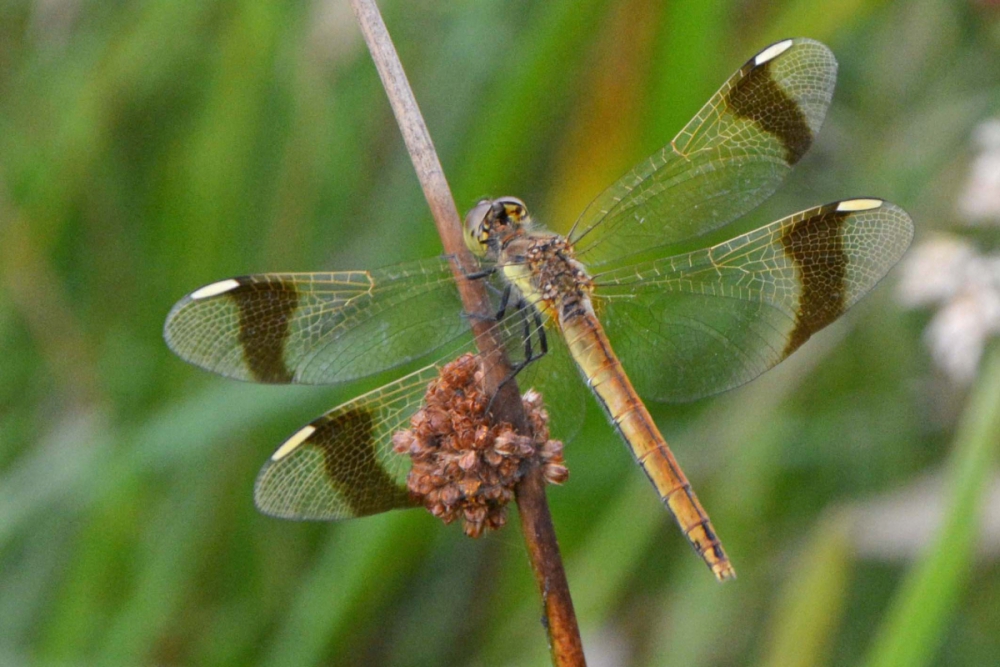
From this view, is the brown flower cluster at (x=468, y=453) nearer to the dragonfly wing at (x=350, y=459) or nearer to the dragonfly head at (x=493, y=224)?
the dragonfly wing at (x=350, y=459)

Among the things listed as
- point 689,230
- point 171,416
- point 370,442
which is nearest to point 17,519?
point 171,416

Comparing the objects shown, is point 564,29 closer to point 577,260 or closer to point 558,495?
point 577,260

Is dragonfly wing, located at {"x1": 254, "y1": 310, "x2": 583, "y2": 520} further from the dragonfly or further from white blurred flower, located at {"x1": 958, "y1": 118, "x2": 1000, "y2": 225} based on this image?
white blurred flower, located at {"x1": 958, "y1": 118, "x2": 1000, "y2": 225}

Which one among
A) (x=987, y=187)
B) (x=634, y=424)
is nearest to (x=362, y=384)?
(x=634, y=424)

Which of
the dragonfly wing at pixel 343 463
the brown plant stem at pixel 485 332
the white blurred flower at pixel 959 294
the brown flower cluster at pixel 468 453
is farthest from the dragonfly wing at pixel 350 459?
the white blurred flower at pixel 959 294

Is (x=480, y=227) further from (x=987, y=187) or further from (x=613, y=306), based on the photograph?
(x=987, y=187)

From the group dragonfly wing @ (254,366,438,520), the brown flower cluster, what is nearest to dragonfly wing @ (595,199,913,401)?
dragonfly wing @ (254,366,438,520)
